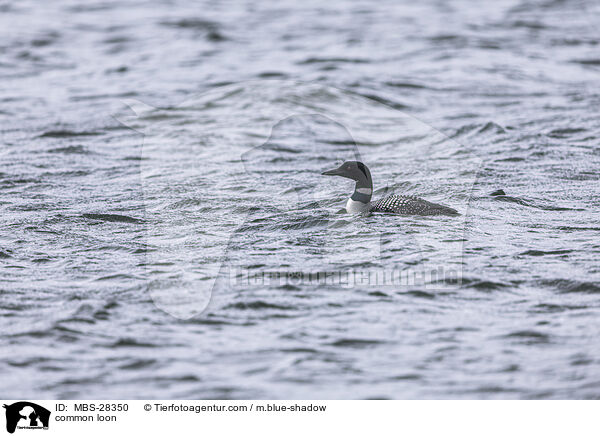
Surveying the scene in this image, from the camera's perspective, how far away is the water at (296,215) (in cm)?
649

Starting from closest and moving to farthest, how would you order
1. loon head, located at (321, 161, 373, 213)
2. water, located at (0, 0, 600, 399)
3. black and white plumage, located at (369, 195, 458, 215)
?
water, located at (0, 0, 600, 399), black and white plumage, located at (369, 195, 458, 215), loon head, located at (321, 161, 373, 213)

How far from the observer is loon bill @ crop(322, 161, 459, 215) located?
9.73 m

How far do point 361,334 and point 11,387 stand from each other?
8.24 feet

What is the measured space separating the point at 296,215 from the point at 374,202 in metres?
0.87

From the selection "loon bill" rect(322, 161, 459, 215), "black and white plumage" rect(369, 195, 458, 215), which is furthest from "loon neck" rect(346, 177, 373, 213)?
"black and white plumage" rect(369, 195, 458, 215)

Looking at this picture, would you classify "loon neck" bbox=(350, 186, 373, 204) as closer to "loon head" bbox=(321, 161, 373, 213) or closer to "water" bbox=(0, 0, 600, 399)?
"loon head" bbox=(321, 161, 373, 213)

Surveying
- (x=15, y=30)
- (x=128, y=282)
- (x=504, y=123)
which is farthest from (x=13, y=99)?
(x=128, y=282)

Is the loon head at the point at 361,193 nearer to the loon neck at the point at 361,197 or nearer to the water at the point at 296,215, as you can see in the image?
the loon neck at the point at 361,197

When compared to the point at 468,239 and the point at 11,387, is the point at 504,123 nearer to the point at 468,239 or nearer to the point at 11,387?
the point at 468,239

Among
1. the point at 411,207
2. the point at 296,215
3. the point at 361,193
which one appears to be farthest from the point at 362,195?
the point at 296,215

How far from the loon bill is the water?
5.9 inches

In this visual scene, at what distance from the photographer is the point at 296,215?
33.1 ft

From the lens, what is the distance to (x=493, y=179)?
1150 centimetres

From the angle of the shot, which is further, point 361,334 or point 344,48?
point 344,48
